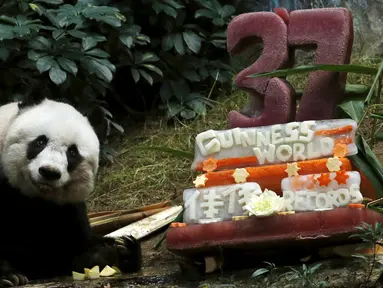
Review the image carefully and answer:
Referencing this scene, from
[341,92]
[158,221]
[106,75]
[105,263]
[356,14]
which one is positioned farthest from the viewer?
[356,14]

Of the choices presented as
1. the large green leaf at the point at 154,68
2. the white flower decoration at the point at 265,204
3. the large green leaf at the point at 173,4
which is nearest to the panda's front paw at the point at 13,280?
the white flower decoration at the point at 265,204

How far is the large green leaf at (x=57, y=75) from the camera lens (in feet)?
Result: 17.7

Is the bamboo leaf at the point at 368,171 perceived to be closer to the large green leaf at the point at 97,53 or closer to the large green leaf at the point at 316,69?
the large green leaf at the point at 316,69

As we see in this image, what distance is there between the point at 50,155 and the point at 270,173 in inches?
46.5

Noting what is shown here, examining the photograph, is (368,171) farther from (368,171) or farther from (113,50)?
(113,50)

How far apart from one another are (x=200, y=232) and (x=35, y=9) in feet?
10.5

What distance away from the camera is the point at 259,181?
3.22 metres

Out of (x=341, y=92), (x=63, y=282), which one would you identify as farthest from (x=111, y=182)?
(x=341, y=92)

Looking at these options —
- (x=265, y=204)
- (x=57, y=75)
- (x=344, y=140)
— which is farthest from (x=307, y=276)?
(x=57, y=75)

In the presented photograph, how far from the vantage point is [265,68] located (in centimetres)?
351

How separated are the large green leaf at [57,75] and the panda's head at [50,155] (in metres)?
1.36

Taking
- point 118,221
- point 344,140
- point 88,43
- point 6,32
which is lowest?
point 118,221

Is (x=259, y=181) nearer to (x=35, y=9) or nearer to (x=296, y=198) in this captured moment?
(x=296, y=198)

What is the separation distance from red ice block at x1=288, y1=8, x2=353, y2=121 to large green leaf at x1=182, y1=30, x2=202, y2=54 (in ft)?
9.87
